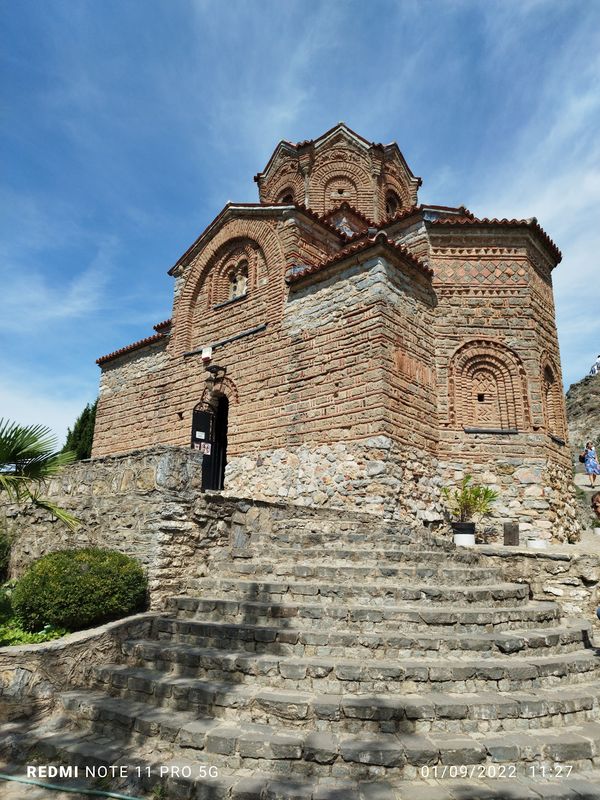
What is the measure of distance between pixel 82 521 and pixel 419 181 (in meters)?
16.7

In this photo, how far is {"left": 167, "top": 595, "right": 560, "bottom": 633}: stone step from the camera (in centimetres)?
498

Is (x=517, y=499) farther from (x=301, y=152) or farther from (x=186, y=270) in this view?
(x=301, y=152)

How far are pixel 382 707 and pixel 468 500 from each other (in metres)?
6.22

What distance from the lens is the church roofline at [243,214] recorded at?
39.7ft

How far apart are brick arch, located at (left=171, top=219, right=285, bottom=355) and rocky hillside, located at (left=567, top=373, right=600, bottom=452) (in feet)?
76.0

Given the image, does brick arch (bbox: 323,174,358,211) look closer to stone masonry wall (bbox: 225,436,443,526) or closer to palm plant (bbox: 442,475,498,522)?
stone masonry wall (bbox: 225,436,443,526)

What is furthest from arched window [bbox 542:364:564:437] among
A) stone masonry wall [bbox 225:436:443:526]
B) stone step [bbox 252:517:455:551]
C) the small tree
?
the small tree

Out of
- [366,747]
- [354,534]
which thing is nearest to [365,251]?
[354,534]

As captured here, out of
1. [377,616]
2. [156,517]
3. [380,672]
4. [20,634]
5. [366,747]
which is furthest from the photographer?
[156,517]

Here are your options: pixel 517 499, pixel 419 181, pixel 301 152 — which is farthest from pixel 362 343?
pixel 419 181

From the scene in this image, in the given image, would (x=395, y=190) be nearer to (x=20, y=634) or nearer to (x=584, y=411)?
(x=20, y=634)

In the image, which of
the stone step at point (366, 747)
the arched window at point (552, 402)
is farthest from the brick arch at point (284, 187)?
the stone step at point (366, 747)

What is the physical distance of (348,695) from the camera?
4.17m

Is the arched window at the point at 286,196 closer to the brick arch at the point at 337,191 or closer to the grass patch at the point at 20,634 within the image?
the brick arch at the point at 337,191
